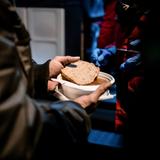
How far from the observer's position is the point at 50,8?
3.13 meters

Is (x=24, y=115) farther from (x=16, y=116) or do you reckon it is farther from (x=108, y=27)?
(x=108, y=27)

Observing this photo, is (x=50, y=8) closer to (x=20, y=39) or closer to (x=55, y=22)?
(x=55, y=22)

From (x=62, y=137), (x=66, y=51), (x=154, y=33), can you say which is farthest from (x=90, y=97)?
(x=66, y=51)

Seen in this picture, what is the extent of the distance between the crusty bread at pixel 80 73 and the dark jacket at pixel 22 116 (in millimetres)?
370

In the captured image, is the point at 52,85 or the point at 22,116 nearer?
the point at 22,116

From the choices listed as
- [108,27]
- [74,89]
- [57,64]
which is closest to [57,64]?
[57,64]

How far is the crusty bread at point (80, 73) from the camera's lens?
1.34 metres

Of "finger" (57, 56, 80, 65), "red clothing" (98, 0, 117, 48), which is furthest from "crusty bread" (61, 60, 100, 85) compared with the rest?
"red clothing" (98, 0, 117, 48)

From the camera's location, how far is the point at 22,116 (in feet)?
2.57

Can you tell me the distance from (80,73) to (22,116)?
0.65 m

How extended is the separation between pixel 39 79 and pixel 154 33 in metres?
0.64

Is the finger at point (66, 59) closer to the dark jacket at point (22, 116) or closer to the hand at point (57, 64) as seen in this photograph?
the hand at point (57, 64)

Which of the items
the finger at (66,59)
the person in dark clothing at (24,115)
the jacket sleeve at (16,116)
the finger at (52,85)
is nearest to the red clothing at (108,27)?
the finger at (66,59)

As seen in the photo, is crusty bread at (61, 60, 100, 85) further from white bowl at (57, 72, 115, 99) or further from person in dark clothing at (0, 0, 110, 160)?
person in dark clothing at (0, 0, 110, 160)
